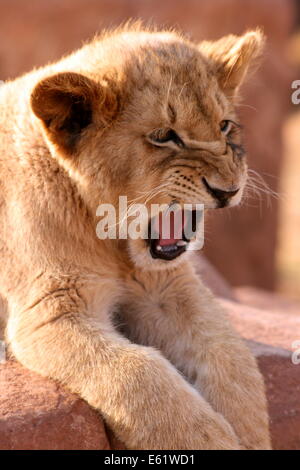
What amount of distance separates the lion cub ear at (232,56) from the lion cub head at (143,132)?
10.7 inches

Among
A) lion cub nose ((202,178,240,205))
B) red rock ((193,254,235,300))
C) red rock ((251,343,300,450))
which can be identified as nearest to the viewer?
lion cub nose ((202,178,240,205))

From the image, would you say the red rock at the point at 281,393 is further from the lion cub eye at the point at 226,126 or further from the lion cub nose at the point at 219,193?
the lion cub eye at the point at 226,126

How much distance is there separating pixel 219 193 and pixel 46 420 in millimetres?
1253

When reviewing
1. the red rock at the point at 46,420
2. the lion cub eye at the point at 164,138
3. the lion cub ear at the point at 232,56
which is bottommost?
the red rock at the point at 46,420

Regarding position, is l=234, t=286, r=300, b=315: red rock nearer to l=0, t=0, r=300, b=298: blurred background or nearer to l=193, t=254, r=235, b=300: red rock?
l=193, t=254, r=235, b=300: red rock

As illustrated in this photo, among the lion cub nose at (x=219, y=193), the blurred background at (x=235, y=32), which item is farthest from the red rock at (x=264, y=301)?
the lion cub nose at (x=219, y=193)

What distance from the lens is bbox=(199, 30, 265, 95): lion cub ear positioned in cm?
424

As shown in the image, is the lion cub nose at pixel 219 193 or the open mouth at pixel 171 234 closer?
the lion cub nose at pixel 219 193

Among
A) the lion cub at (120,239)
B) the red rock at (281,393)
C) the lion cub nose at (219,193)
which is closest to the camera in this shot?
the lion cub at (120,239)

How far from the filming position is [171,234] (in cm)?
408

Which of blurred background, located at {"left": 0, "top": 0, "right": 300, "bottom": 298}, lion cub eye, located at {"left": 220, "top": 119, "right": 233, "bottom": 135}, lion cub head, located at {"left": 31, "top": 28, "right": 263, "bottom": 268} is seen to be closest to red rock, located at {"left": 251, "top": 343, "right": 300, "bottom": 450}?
lion cub head, located at {"left": 31, "top": 28, "right": 263, "bottom": 268}

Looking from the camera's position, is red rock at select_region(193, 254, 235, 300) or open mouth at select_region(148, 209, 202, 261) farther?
red rock at select_region(193, 254, 235, 300)

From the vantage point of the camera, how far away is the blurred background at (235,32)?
32.6 feet

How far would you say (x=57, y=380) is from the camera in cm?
376
